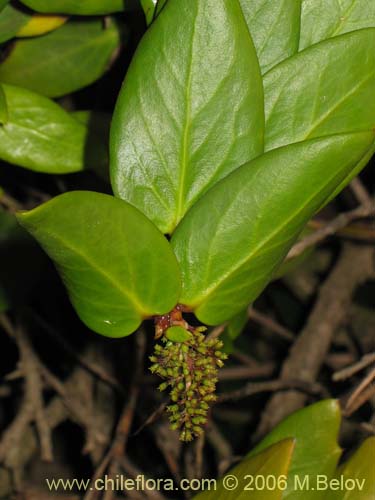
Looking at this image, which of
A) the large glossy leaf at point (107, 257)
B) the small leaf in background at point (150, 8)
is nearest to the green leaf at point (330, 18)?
the small leaf in background at point (150, 8)

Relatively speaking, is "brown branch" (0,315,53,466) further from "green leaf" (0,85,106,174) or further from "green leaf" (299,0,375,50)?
"green leaf" (299,0,375,50)

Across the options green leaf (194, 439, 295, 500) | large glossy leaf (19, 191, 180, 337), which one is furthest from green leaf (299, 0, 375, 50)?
green leaf (194, 439, 295, 500)

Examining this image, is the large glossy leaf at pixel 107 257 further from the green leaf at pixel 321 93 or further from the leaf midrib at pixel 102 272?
the green leaf at pixel 321 93

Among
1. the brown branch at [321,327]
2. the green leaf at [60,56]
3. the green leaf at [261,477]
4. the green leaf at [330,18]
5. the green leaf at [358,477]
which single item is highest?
the green leaf at [330,18]

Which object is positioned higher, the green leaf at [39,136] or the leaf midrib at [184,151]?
the leaf midrib at [184,151]

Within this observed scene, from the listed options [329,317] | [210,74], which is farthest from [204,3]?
[329,317]

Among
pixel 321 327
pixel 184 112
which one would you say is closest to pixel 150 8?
pixel 184 112

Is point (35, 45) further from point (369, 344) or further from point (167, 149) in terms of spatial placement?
point (369, 344)
